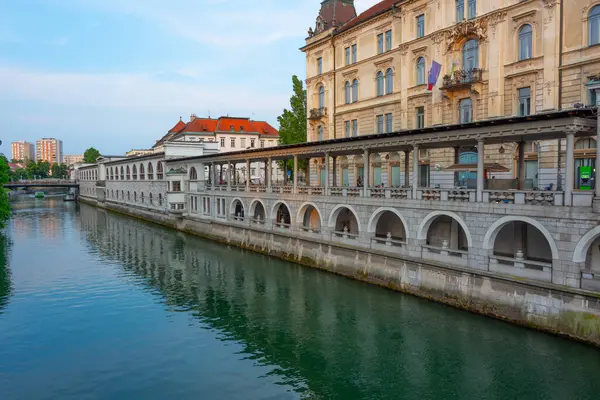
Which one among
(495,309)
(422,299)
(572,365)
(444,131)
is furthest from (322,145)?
(572,365)

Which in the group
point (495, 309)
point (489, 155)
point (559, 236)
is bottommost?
point (495, 309)

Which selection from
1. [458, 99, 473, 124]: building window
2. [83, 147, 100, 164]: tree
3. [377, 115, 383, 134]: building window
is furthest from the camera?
[83, 147, 100, 164]: tree

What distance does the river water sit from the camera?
1642cm

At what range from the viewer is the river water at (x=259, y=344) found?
16.4m

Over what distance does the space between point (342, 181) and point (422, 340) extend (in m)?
29.5

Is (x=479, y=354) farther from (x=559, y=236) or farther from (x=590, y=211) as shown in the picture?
(x=590, y=211)

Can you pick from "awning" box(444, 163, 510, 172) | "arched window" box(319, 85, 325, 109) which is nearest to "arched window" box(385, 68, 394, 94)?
"arched window" box(319, 85, 325, 109)

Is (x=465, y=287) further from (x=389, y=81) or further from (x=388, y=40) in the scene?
(x=388, y=40)

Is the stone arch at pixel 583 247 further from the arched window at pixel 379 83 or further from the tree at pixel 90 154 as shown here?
the tree at pixel 90 154

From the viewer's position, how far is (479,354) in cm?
1864

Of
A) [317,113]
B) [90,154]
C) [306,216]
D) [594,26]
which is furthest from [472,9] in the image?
[90,154]

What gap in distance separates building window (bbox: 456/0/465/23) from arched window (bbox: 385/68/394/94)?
8.31 meters

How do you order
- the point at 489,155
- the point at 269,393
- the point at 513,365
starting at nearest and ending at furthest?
the point at 269,393, the point at 513,365, the point at 489,155

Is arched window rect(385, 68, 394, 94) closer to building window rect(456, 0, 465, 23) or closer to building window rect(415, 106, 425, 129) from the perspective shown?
Answer: building window rect(415, 106, 425, 129)
